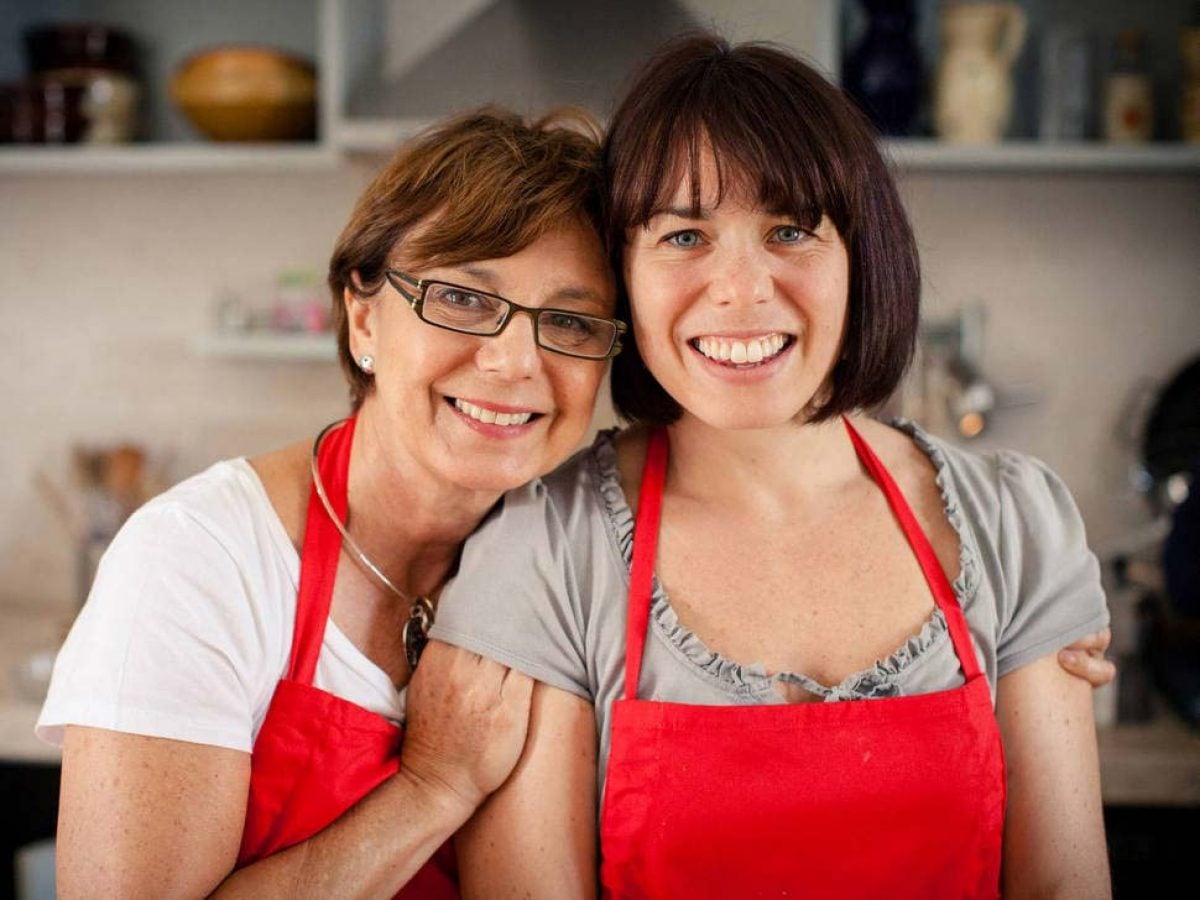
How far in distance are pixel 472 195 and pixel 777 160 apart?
0.31 metres

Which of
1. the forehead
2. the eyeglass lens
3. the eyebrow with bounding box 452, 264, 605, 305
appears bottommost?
the eyeglass lens

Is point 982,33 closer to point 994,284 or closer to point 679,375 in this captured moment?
point 994,284

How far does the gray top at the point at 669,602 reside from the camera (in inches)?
48.1

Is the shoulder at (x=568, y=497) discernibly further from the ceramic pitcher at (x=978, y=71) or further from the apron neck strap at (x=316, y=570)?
the ceramic pitcher at (x=978, y=71)

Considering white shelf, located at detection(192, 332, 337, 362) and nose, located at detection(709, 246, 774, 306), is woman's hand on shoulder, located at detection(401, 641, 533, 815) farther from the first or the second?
white shelf, located at detection(192, 332, 337, 362)

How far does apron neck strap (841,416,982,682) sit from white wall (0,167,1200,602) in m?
1.28

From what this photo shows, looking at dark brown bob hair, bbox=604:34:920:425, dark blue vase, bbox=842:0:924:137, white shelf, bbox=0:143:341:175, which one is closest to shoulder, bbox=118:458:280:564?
dark brown bob hair, bbox=604:34:920:425

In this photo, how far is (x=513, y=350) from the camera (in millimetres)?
1213

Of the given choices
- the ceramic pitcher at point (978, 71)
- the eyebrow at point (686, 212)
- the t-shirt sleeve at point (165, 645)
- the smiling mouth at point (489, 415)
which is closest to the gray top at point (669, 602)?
the smiling mouth at point (489, 415)

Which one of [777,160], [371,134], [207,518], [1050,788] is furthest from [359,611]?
[371,134]

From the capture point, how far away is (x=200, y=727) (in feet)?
3.68

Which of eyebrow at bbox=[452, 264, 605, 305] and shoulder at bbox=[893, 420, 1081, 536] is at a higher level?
eyebrow at bbox=[452, 264, 605, 305]

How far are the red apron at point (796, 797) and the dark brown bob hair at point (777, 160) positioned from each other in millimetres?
365

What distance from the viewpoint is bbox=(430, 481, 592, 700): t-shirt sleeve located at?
122 centimetres
